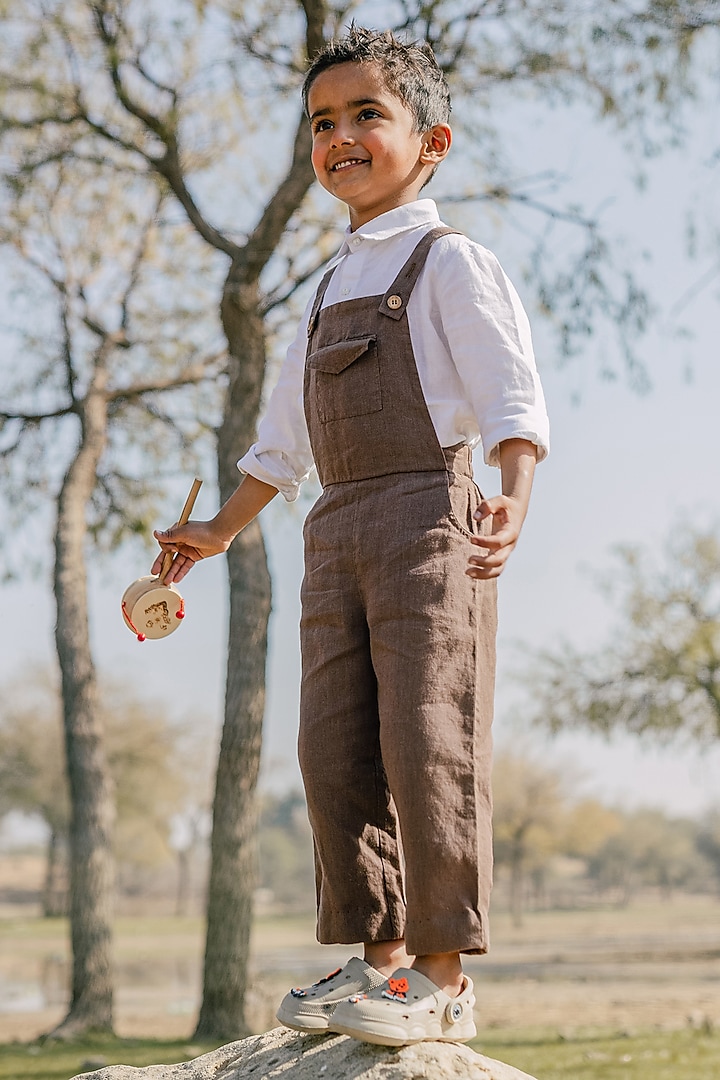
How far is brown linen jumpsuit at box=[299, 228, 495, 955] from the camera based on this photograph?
219 cm

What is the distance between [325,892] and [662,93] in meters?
7.19

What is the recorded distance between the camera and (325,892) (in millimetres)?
2385

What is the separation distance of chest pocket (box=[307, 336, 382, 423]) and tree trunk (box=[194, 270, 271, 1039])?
18.9ft

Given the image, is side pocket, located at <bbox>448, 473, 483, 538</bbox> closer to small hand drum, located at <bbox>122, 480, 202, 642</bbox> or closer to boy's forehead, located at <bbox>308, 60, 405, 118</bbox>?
small hand drum, located at <bbox>122, 480, 202, 642</bbox>

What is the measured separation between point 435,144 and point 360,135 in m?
0.21

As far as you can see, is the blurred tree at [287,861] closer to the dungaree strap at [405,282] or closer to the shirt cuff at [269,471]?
the shirt cuff at [269,471]

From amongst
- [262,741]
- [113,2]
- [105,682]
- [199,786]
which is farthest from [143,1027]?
[199,786]

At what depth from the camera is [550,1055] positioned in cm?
746

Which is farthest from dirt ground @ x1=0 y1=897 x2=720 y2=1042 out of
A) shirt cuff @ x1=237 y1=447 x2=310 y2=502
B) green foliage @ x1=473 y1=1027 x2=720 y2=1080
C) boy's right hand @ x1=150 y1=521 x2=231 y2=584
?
shirt cuff @ x1=237 y1=447 x2=310 y2=502

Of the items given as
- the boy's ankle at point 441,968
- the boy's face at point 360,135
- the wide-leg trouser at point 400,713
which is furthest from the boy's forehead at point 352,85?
the boy's ankle at point 441,968

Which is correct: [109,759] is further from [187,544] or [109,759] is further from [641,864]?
[187,544]

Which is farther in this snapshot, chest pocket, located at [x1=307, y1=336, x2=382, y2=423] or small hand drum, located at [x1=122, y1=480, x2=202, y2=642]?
small hand drum, located at [x1=122, y1=480, x2=202, y2=642]

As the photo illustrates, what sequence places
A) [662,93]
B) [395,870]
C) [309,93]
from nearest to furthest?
[395,870]
[309,93]
[662,93]

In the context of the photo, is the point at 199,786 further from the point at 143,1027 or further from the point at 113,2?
the point at 113,2
